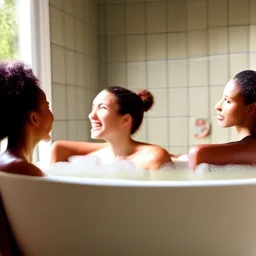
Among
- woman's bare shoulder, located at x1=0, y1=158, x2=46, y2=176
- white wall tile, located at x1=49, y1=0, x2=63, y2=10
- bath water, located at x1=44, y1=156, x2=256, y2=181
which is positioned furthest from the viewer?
white wall tile, located at x1=49, y1=0, x2=63, y2=10

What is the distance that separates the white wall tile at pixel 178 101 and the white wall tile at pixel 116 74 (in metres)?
0.24

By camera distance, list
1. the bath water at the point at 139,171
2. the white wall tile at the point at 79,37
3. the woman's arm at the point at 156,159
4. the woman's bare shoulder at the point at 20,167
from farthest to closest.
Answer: the white wall tile at the point at 79,37 < the woman's arm at the point at 156,159 < the bath water at the point at 139,171 < the woman's bare shoulder at the point at 20,167

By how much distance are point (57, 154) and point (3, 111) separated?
493mm

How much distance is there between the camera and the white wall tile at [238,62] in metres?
2.08

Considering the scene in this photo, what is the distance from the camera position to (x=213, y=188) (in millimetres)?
723

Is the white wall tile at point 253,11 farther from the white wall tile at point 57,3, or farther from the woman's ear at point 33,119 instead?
the woman's ear at point 33,119

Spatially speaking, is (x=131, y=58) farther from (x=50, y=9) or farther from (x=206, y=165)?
(x=206, y=165)

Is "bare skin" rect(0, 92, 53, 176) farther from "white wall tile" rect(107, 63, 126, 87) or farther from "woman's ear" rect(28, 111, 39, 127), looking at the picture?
"white wall tile" rect(107, 63, 126, 87)

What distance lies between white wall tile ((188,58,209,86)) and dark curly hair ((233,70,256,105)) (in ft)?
3.44

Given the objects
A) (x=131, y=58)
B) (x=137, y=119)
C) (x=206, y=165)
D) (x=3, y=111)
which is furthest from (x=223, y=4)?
(x=3, y=111)

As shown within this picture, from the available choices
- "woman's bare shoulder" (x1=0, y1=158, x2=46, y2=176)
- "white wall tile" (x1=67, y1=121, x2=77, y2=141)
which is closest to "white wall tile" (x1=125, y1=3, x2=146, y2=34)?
"white wall tile" (x1=67, y1=121, x2=77, y2=141)

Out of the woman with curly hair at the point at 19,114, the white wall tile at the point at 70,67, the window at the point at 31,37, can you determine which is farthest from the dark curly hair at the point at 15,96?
the white wall tile at the point at 70,67

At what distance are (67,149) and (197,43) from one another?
1.02m

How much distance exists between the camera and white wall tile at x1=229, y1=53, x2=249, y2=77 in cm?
208
